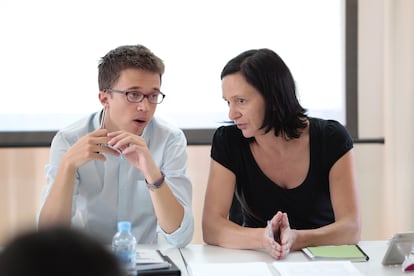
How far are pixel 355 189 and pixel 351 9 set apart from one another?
4.94 feet

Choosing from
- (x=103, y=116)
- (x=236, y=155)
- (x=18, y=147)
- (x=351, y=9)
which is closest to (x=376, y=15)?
(x=351, y=9)

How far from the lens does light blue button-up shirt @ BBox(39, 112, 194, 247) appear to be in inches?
85.4

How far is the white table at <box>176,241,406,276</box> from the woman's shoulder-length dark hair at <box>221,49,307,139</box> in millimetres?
495

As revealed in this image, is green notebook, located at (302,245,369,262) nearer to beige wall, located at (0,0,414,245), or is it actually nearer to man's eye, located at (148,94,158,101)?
man's eye, located at (148,94,158,101)

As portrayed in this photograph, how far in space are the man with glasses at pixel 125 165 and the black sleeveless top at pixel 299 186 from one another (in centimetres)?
19

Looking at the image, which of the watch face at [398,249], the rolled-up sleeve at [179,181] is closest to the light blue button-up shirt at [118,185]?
the rolled-up sleeve at [179,181]

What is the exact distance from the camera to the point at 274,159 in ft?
7.38

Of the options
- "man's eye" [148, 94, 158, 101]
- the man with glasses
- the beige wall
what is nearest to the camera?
the man with glasses

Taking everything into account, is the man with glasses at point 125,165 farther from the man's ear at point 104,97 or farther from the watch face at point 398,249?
the watch face at point 398,249

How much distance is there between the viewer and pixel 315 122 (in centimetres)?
231

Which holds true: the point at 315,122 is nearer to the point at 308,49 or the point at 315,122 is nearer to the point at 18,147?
the point at 308,49

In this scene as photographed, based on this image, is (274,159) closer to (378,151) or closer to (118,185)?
(118,185)

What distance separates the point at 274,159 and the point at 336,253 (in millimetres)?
485

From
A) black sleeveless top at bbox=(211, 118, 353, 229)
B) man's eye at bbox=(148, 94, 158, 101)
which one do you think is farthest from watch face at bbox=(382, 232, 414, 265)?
man's eye at bbox=(148, 94, 158, 101)
